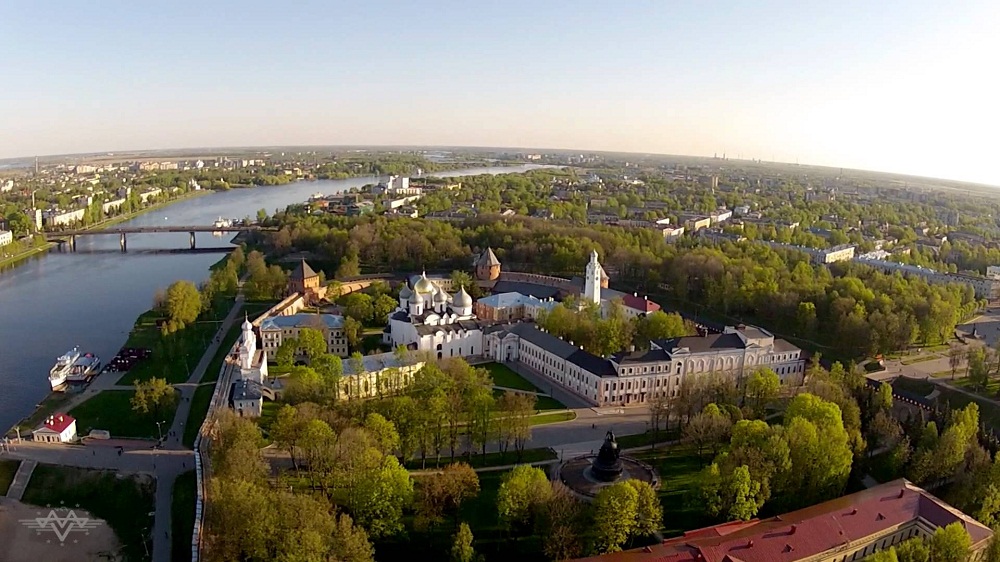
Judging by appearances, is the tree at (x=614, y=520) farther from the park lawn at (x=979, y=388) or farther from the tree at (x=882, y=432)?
the park lawn at (x=979, y=388)

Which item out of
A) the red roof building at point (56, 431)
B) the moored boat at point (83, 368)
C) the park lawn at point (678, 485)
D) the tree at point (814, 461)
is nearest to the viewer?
the park lawn at point (678, 485)

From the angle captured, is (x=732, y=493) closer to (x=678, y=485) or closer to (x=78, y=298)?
(x=678, y=485)

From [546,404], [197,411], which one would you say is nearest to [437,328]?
[546,404]

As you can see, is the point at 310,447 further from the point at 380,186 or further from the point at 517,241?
the point at 380,186

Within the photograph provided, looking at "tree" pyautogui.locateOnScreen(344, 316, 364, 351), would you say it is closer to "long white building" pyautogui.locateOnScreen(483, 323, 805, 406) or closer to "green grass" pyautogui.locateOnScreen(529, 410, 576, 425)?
"long white building" pyautogui.locateOnScreen(483, 323, 805, 406)

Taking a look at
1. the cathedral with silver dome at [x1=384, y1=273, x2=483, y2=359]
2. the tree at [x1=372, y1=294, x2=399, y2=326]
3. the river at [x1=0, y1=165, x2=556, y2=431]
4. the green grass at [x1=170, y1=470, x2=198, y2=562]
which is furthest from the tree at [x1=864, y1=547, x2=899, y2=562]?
the river at [x1=0, y1=165, x2=556, y2=431]

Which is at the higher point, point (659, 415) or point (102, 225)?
point (102, 225)

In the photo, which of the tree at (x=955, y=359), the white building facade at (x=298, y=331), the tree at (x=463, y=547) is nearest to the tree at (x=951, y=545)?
the tree at (x=463, y=547)

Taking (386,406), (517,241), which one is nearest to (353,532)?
(386,406)
